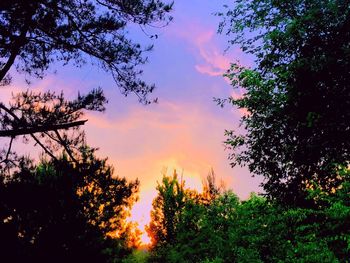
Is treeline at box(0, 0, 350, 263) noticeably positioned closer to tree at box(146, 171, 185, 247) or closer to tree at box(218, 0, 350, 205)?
tree at box(218, 0, 350, 205)

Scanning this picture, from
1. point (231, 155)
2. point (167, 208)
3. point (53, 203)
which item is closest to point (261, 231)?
point (231, 155)

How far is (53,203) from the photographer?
9102 mm

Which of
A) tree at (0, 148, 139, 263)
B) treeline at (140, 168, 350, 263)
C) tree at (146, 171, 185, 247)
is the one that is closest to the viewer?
tree at (0, 148, 139, 263)

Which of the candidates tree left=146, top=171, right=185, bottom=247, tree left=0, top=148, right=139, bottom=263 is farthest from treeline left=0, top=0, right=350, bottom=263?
tree left=146, top=171, right=185, bottom=247

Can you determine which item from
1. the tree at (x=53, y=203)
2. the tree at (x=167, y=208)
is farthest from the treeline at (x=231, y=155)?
the tree at (x=167, y=208)

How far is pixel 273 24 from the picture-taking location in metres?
18.0

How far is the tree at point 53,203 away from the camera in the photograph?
26.5ft

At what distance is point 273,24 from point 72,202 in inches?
516

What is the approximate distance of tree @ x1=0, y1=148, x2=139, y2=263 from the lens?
8.08m

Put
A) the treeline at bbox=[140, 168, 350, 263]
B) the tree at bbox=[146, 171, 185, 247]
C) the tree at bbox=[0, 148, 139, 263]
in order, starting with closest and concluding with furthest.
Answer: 1. the tree at bbox=[0, 148, 139, 263]
2. the treeline at bbox=[140, 168, 350, 263]
3. the tree at bbox=[146, 171, 185, 247]

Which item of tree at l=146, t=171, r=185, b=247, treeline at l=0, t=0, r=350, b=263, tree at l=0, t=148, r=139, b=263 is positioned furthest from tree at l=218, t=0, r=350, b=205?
tree at l=146, t=171, r=185, b=247

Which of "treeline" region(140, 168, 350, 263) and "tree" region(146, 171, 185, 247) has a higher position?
"tree" region(146, 171, 185, 247)

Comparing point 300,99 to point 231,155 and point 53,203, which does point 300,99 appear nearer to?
point 231,155

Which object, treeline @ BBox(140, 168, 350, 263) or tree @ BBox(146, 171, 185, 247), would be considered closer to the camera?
treeline @ BBox(140, 168, 350, 263)
